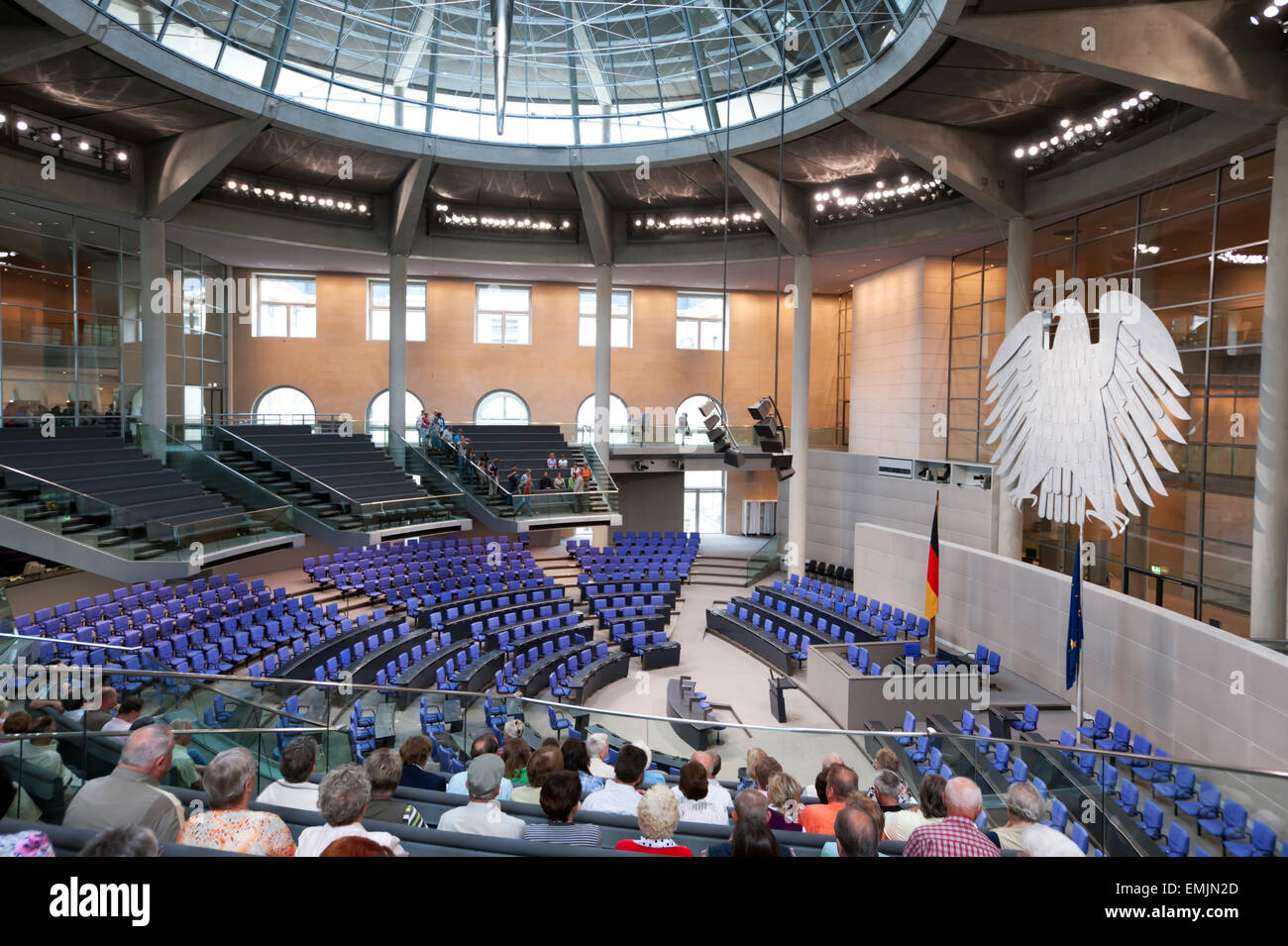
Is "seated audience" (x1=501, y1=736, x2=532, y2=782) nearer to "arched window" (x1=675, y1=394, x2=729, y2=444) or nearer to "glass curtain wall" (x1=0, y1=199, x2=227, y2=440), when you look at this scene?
"glass curtain wall" (x1=0, y1=199, x2=227, y2=440)

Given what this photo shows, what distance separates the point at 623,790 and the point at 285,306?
28.6 m

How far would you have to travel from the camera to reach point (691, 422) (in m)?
30.8

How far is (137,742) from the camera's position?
3223 millimetres

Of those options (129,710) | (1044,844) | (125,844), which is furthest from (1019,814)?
(129,710)

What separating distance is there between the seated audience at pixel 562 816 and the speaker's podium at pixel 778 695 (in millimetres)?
10887

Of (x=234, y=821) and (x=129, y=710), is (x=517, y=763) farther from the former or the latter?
(x=129, y=710)

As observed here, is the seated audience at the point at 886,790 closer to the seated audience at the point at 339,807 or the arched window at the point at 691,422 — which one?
the seated audience at the point at 339,807

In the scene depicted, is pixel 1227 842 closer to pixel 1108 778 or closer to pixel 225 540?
pixel 1108 778

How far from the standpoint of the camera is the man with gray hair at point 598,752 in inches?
250

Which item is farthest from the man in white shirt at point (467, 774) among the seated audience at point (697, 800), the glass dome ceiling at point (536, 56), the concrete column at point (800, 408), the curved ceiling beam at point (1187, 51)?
the concrete column at point (800, 408)

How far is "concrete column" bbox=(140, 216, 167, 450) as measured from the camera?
19656 millimetres
